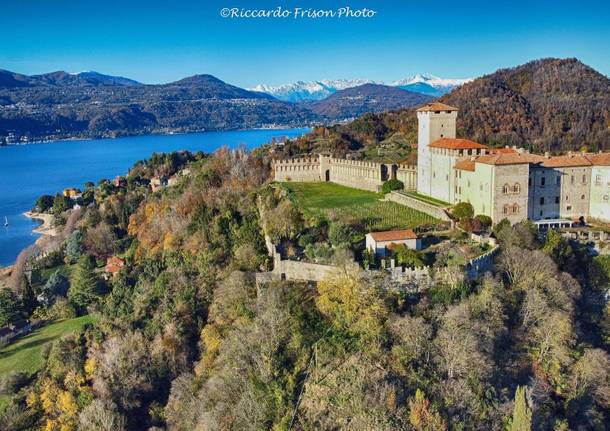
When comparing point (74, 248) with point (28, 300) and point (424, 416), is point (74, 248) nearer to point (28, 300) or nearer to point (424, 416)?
point (28, 300)

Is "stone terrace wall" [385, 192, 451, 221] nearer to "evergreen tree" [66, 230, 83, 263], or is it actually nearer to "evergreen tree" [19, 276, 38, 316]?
"evergreen tree" [19, 276, 38, 316]

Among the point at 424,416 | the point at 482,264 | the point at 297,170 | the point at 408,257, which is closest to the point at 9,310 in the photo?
the point at 297,170

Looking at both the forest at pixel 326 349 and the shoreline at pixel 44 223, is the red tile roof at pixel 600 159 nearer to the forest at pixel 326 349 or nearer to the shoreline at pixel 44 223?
the forest at pixel 326 349

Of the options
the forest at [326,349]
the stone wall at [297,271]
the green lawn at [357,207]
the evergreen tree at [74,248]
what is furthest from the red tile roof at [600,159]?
the evergreen tree at [74,248]

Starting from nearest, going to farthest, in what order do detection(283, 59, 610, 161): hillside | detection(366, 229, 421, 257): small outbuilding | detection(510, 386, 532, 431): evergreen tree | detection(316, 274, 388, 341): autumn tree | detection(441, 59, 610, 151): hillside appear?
detection(510, 386, 532, 431): evergreen tree < detection(316, 274, 388, 341): autumn tree < detection(366, 229, 421, 257): small outbuilding < detection(283, 59, 610, 161): hillside < detection(441, 59, 610, 151): hillside

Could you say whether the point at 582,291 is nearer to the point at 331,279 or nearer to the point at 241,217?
the point at 331,279

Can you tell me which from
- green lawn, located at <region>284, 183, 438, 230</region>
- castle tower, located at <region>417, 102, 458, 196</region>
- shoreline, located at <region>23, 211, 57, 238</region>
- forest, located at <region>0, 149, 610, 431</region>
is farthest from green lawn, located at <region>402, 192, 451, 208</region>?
shoreline, located at <region>23, 211, 57, 238</region>

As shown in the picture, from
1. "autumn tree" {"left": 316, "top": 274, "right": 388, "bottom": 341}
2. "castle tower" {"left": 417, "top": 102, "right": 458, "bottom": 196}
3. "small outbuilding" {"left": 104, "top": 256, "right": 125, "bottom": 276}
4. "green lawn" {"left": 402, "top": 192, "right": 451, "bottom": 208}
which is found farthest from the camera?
"small outbuilding" {"left": 104, "top": 256, "right": 125, "bottom": 276}
